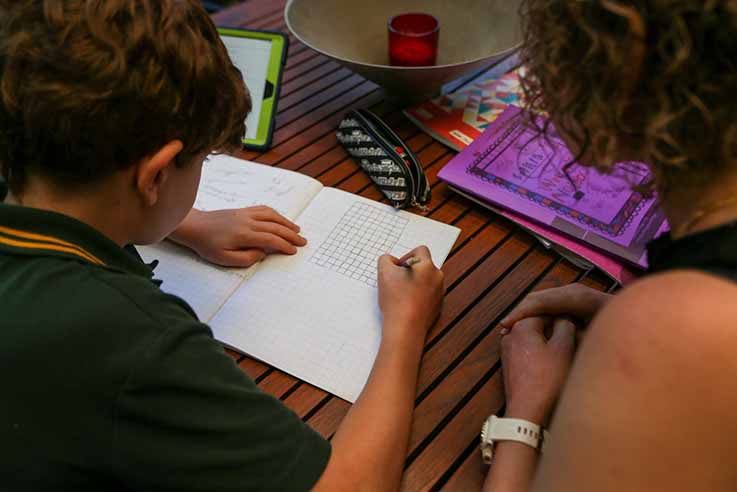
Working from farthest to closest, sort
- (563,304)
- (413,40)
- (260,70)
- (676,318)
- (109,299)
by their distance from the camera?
(260,70)
(413,40)
(563,304)
(109,299)
(676,318)

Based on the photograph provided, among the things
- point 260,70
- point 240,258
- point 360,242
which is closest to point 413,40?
point 260,70

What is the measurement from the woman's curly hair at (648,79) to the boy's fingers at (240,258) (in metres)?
0.52

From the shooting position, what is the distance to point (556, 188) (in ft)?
3.39

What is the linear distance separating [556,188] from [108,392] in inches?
30.1

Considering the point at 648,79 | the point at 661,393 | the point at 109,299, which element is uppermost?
the point at 648,79

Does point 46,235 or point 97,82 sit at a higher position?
point 97,82

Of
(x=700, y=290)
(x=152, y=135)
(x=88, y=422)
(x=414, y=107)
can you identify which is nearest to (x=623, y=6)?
(x=700, y=290)

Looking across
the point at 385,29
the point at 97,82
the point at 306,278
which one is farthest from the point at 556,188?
the point at 97,82

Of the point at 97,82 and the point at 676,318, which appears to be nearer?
the point at 676,318

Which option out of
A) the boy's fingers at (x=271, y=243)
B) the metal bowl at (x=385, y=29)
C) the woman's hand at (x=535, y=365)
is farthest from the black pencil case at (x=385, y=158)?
the woman's hand at (x=535, y=365)

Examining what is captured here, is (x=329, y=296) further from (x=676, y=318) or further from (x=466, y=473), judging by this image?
(x=676, y=318)

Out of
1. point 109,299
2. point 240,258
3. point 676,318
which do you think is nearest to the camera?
point 676,318

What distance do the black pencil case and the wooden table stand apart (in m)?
0.02

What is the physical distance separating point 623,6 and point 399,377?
1.57ft
